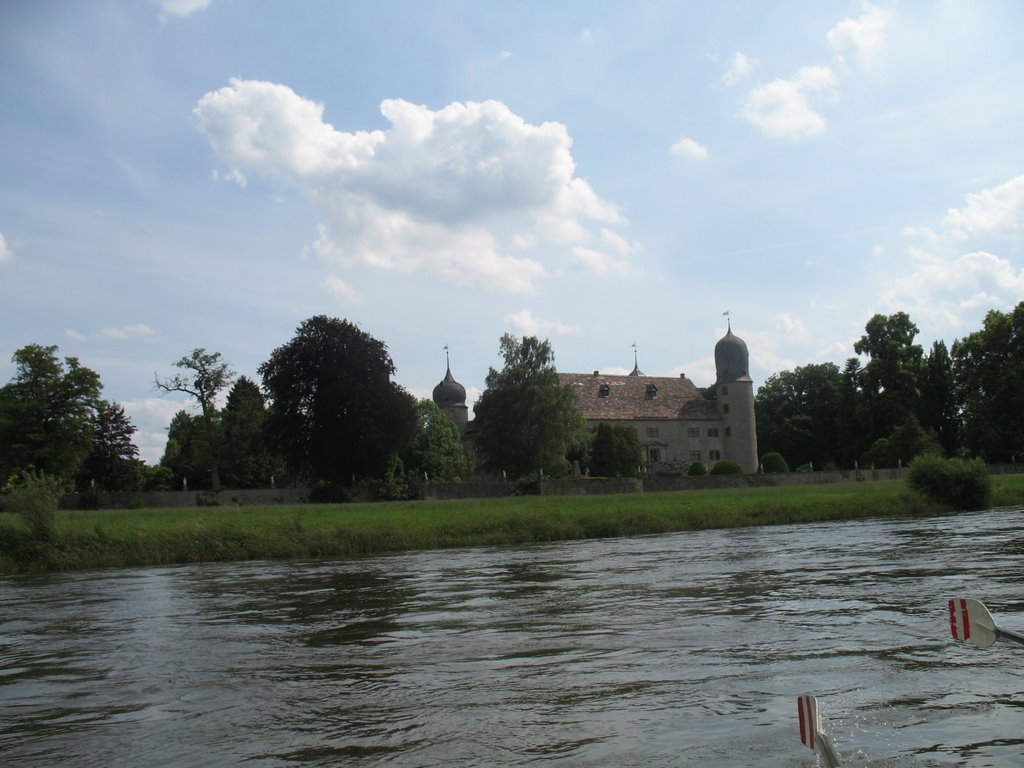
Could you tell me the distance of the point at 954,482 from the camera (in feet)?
133

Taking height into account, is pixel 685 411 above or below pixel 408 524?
above

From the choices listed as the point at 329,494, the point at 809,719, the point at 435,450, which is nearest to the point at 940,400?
the point at 435,450

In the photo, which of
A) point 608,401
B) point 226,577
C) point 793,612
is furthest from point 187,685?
point 608,401

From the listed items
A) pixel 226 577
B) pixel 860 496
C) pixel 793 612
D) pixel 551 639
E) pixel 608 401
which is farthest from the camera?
pixel 608 401

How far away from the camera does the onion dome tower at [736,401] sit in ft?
340

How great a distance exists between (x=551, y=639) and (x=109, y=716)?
544 cm

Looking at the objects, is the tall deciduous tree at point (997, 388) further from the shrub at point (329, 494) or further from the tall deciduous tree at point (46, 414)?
the tall deciduous tree at point (46, 414)

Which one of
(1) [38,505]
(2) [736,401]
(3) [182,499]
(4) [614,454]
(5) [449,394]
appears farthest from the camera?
(5) [449,394]

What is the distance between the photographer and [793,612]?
14305mm

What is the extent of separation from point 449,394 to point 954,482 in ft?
271

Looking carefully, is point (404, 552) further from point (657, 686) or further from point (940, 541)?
point (657, 686)

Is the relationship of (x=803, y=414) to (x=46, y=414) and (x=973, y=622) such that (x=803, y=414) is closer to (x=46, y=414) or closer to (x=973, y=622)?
(x=46, y=414)

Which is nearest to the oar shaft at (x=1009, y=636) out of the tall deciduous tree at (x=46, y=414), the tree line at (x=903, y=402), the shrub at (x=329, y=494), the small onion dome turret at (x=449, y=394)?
the shrub at (x=329, y=494)

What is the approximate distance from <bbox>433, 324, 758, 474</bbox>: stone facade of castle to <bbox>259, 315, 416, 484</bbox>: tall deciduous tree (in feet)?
146
